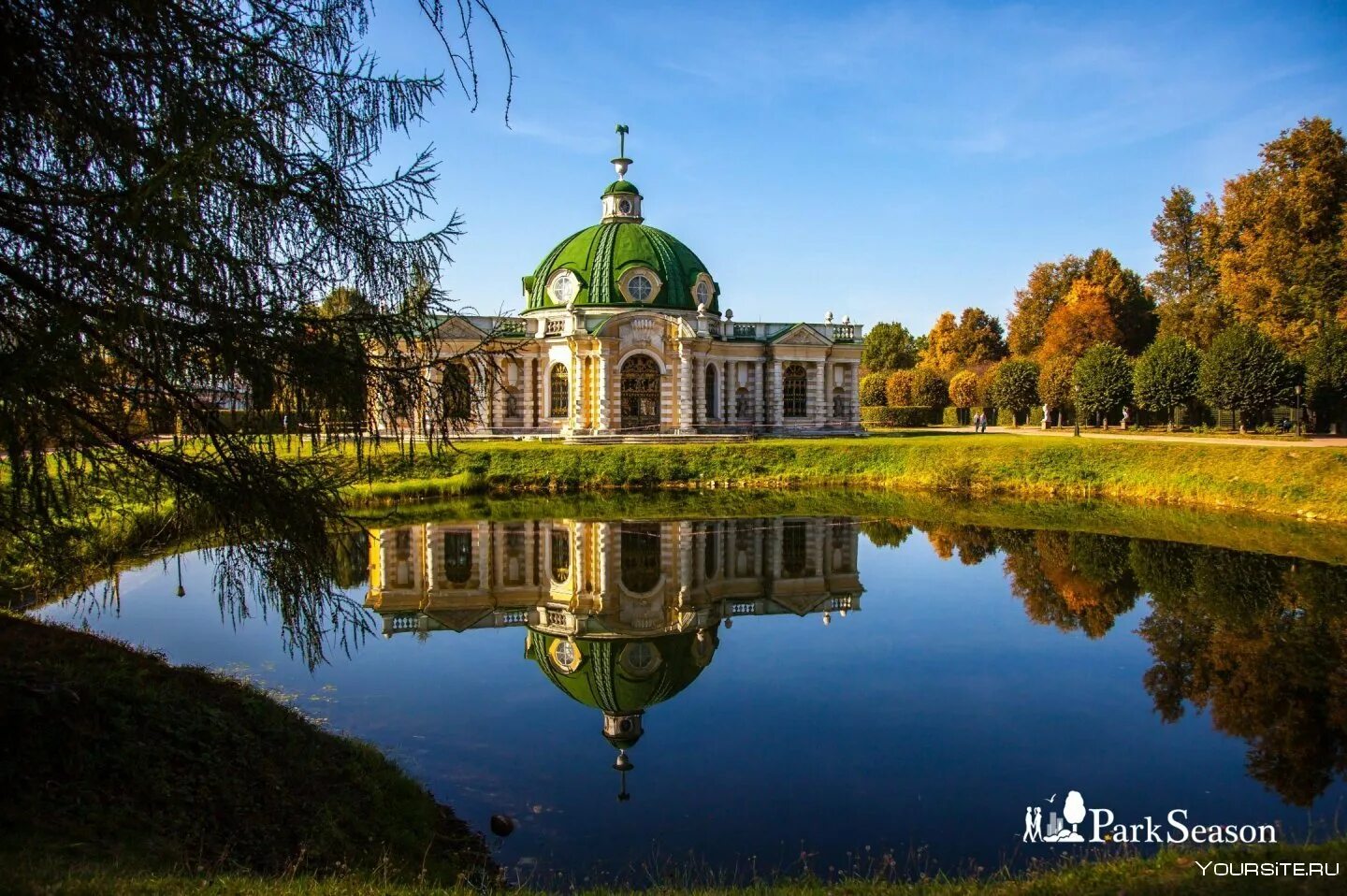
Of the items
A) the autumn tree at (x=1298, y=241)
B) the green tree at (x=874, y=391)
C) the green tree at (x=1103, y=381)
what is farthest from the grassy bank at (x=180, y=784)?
the green tree at (x=874, y=391)

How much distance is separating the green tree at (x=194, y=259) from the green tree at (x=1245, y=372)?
119ft

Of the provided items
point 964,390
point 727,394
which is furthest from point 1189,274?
point 727,394

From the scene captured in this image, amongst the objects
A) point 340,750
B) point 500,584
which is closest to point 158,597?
point 500,584

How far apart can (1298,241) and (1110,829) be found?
3673cm

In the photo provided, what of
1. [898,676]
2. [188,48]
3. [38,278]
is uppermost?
[188,48]

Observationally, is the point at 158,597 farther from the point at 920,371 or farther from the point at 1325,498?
the point at 920,371

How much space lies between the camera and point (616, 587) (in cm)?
1525

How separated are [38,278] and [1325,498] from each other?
24679 mm

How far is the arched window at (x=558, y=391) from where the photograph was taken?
37.7 metres

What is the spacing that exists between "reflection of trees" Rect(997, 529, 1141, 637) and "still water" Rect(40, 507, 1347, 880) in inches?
3.4

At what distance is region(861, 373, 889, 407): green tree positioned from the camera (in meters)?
64.1

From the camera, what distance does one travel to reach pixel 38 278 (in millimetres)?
4996

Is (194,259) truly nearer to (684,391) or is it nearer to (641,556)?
(641,556)

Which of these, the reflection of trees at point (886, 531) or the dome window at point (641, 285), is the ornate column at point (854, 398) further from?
the reflection of trees at point (886, 531)
